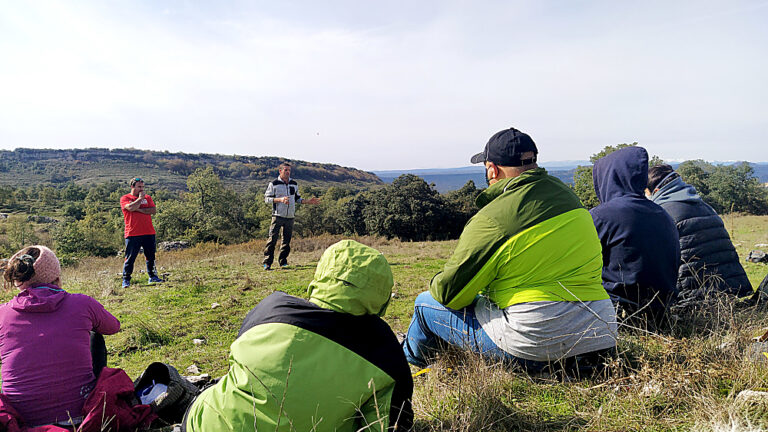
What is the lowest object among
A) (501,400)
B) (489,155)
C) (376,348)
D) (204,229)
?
(204,229)

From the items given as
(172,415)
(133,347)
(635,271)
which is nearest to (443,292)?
(635,271)

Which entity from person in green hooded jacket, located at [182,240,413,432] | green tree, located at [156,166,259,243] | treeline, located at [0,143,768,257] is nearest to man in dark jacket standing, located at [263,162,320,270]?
person in green hooded jacket, located at [182,240,413,432]

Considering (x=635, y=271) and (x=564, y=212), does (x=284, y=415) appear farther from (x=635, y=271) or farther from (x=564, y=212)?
(x=635, y=271)

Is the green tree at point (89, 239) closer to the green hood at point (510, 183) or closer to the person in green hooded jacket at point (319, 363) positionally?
the person in green hooded jacket at point (319, 363)

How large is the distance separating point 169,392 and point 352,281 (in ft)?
6.20

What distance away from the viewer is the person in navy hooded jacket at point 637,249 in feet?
10.4

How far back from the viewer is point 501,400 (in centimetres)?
251

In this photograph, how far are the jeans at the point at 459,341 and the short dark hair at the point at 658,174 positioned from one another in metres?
2.56

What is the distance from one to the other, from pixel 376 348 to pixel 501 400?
107 centimetres

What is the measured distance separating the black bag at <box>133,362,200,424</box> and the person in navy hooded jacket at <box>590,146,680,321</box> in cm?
341

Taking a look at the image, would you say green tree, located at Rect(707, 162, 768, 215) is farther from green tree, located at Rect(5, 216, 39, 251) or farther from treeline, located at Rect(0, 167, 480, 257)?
green tree, located at Rect(5, 216, 39, 251)

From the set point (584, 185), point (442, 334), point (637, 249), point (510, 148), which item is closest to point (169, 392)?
point (442, 334)

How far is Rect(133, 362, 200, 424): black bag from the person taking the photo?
2783 mm

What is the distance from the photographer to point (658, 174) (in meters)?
4.45
